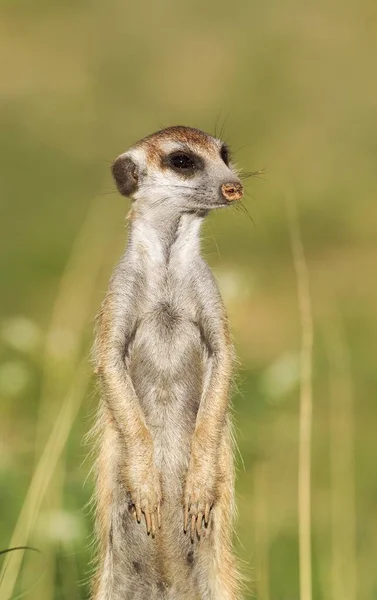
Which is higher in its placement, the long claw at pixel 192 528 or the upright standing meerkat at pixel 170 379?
the upright standing meerkat at pixel 170 379

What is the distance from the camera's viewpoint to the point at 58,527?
636 centimetres

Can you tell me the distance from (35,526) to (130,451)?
3.04 ft

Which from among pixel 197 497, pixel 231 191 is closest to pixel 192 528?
pixel 197 497

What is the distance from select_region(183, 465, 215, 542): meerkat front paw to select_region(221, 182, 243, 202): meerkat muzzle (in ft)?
4.21

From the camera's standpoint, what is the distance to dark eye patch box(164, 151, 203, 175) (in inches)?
253

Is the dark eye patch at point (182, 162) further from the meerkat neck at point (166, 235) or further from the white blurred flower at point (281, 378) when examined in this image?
the white blurred flower at point (281, 378)

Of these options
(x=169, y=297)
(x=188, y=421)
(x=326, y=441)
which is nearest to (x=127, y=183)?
(x=169, y=297)

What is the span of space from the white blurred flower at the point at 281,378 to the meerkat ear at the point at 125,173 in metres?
1.16

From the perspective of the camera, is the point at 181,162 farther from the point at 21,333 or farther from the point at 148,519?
the point at 148,519

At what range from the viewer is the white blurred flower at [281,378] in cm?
664

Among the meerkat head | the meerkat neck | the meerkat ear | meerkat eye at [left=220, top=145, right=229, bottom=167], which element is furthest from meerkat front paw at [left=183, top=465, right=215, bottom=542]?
meerkat eye at [left=220, top=145, right=229, bottom=167]

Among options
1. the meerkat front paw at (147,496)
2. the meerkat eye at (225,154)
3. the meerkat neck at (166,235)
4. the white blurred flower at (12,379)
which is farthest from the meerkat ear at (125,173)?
the meerkat front paw at (147,496)

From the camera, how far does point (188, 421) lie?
6.52 m

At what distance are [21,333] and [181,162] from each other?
115cm
